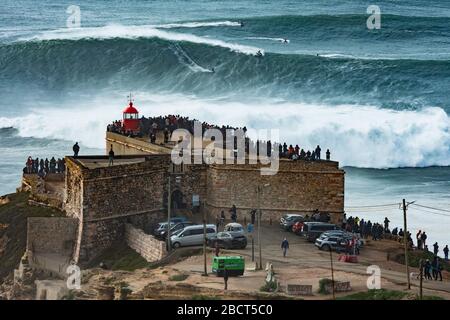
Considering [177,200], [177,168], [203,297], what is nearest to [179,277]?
[203,297]

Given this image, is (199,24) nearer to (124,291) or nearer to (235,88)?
(235,88)

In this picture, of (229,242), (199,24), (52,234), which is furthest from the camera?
(199,24)

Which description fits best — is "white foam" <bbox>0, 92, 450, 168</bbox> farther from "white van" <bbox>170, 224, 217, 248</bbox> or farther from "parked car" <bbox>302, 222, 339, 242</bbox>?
"white van" <bbox>170, 224, 217, 248</bbox>

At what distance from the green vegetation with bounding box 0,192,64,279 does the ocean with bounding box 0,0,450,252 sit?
1125 centimetres

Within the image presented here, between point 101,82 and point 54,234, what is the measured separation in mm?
54396

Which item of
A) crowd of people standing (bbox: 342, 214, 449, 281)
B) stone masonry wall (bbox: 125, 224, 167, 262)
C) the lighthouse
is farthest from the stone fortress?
the lighthouse

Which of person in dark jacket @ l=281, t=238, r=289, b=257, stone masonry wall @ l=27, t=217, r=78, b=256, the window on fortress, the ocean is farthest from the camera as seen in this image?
the ocean

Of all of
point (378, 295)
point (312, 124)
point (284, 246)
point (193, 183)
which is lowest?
point (378, 295)

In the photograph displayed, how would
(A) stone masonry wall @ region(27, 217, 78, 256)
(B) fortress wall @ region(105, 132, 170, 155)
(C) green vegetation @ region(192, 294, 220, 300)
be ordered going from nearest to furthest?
(C) green vegetation @ region(192, 294, 220, 300), (A) stone masonry wall @ region(27, 217, 78, 256), (B) fortress wall @ region(105, 132, 170, 155)

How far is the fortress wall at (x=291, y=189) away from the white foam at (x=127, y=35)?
55760mm

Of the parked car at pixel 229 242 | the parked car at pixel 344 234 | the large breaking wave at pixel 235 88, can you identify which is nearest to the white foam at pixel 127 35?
the large breaking wave at pixel 235 88

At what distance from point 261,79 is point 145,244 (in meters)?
54.4

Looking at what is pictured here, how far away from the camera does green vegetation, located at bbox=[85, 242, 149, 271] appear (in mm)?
69312

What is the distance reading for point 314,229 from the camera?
7056 cm
